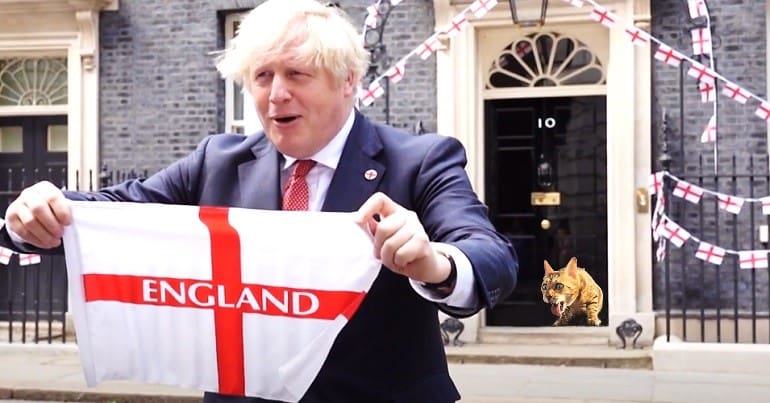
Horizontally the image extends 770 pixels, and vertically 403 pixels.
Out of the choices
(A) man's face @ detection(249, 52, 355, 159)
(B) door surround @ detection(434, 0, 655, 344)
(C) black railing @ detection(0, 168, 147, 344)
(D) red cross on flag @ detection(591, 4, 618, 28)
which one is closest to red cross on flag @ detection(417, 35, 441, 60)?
(B) door surround @ detection(434, 0, 655, 344)

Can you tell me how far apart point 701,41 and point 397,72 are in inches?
115

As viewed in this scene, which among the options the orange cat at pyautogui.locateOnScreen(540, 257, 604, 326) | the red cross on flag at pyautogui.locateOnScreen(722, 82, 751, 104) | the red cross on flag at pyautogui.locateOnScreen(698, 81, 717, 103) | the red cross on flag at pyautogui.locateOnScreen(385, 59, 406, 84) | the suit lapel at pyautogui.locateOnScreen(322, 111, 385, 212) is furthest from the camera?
the red cross on flag at pyautogui.locateOnScreen(385, 59, 406, 84)

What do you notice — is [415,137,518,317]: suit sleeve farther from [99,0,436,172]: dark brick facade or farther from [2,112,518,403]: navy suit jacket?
[99,0,436,172]: dark brick facade

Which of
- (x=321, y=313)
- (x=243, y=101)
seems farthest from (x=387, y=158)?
(x=243, y=101)

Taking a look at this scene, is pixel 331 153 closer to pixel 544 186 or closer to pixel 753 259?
pixel 753 259

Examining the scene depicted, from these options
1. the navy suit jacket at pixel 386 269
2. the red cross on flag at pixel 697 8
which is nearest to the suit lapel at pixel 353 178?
the navy suit jacket at pixel 386 269

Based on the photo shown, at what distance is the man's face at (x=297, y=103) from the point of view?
2012mm

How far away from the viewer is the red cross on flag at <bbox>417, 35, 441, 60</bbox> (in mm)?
→ 10086

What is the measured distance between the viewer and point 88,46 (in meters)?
11.7

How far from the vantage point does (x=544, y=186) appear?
35.7 feet

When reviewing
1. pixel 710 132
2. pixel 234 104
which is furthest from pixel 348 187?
pixel 234 104

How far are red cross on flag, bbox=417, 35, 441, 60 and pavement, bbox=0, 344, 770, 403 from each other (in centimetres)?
291

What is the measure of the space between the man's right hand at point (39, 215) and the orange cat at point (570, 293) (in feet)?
3.53

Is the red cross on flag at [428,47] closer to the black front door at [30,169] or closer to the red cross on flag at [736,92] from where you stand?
the red cross on flag at [736,92]
